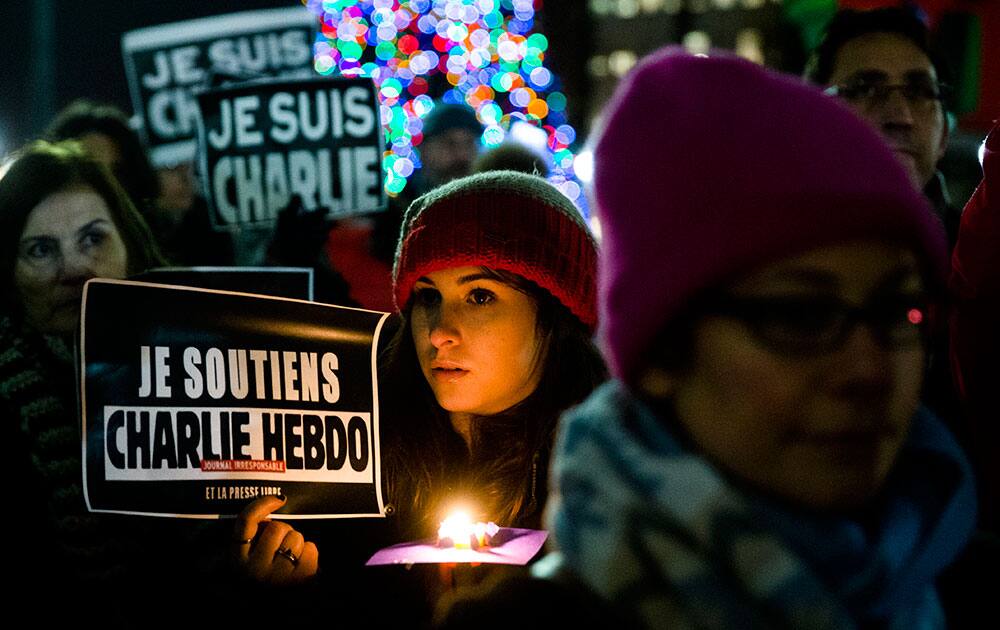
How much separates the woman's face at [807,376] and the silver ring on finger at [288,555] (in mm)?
1349

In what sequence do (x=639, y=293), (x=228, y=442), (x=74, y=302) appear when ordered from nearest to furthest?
1. (x=639, y=293)
2. (x=228, y=442)
3. (x=74, y=302)

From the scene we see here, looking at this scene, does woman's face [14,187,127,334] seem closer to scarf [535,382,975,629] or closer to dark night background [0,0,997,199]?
scarf [535,382,975,629]

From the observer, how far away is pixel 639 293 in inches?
59.5

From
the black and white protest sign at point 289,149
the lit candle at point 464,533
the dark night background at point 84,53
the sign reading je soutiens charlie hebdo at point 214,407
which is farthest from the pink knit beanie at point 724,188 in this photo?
the black and white protest sign at point 289,149

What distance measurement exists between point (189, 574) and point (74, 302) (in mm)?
944

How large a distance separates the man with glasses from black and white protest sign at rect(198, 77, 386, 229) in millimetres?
1971

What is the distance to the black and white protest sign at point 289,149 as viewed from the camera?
15.1ft

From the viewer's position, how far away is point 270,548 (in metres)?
2.53

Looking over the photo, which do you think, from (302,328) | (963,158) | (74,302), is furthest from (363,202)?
(963,158)

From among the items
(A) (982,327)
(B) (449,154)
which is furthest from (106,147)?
(A) (982,327)

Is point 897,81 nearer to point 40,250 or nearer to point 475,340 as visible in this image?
point 475,340

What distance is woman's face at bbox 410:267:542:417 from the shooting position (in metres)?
2.66

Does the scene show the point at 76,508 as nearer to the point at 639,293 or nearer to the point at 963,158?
the point at 639,293

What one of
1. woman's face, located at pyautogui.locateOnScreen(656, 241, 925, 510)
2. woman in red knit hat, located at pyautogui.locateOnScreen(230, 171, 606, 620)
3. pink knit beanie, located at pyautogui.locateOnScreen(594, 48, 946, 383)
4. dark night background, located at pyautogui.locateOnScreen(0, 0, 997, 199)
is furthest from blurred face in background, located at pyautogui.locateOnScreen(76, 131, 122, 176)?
woman's face, located at pyautogui.locateOnScreen(656, 241, 925, 510)
